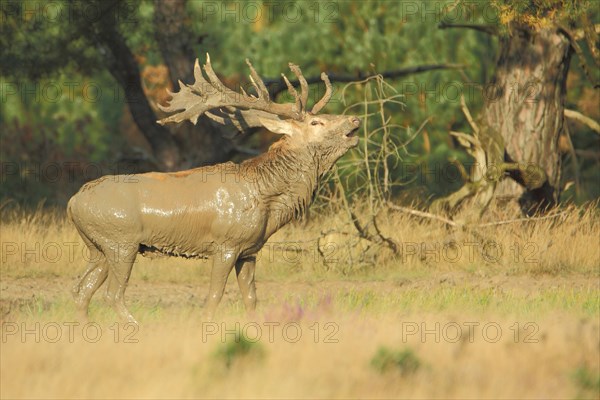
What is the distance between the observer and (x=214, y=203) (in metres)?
10.3

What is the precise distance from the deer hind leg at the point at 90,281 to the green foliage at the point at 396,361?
3479mm

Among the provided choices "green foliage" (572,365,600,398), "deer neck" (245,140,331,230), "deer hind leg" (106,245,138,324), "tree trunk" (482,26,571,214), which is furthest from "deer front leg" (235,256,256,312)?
"tree trunk" (482,26,571,214)

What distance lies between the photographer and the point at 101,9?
1875 cm

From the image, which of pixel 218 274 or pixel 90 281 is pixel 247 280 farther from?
pixel 90 281

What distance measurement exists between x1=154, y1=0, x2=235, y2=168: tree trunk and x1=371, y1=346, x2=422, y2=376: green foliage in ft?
36.6

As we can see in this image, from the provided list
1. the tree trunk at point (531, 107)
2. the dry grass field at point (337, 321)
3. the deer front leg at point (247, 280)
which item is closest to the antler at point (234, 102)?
the deer front leg at point (247, 280)

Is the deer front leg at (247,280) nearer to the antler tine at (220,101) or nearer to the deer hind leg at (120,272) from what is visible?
the deer hind leg at (120,272)

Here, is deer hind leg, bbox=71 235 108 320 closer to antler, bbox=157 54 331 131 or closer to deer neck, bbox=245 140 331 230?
antler, bbox=157 54 331 131

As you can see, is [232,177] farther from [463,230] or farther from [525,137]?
[525,137]

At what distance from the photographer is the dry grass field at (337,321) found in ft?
25.1

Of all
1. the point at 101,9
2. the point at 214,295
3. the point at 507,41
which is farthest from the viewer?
the point at 101,9

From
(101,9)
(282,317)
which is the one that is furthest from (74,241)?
(282,317)

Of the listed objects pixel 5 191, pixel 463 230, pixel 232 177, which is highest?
pixel 232 177

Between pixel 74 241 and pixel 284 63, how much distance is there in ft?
32.0
